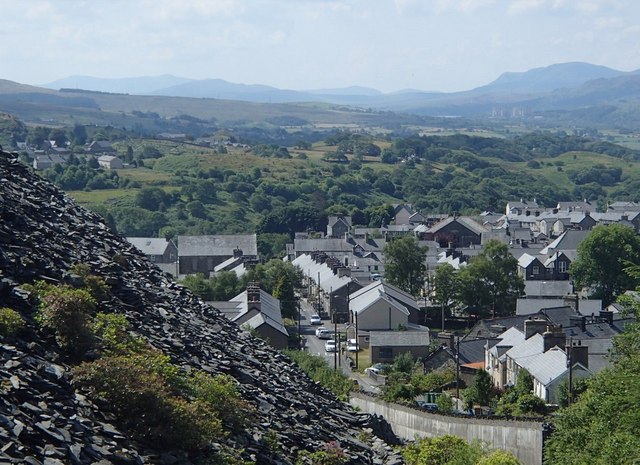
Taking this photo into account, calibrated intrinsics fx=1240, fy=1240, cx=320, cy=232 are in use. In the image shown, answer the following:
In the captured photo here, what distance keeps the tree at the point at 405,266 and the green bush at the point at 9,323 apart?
54.6 metres

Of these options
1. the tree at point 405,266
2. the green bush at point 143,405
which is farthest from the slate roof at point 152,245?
the green bush at point 143,405

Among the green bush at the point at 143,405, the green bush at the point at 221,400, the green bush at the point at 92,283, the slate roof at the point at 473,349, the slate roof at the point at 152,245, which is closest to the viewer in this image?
the green bush at the point at 143,405

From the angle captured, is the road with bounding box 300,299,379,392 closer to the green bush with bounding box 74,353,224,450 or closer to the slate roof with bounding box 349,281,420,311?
the slate roof with bounding box 349,281,420,311

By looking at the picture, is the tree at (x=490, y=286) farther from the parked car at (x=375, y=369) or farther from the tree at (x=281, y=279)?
the parked car at (x=375, y=369)

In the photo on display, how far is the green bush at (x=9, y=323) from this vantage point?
1720cm

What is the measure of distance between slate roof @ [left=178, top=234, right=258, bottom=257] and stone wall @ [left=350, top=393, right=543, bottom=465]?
5023cm

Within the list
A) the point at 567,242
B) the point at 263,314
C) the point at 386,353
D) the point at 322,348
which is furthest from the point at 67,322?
the point at 567,242

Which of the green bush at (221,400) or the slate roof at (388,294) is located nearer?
the green bush at (221,400)

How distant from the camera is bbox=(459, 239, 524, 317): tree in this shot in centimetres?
6488

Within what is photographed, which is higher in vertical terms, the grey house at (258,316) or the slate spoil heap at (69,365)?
the slate spoil heap at (69,365)

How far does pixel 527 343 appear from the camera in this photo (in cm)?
4528

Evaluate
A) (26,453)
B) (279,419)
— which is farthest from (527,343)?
(26,453)

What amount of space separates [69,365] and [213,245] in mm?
67785

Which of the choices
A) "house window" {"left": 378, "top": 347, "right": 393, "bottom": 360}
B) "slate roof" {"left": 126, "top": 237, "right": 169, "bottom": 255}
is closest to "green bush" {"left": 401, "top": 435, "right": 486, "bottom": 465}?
"house window" {"left": 378, "top": 347, "right": 393, "bottom": 360}
